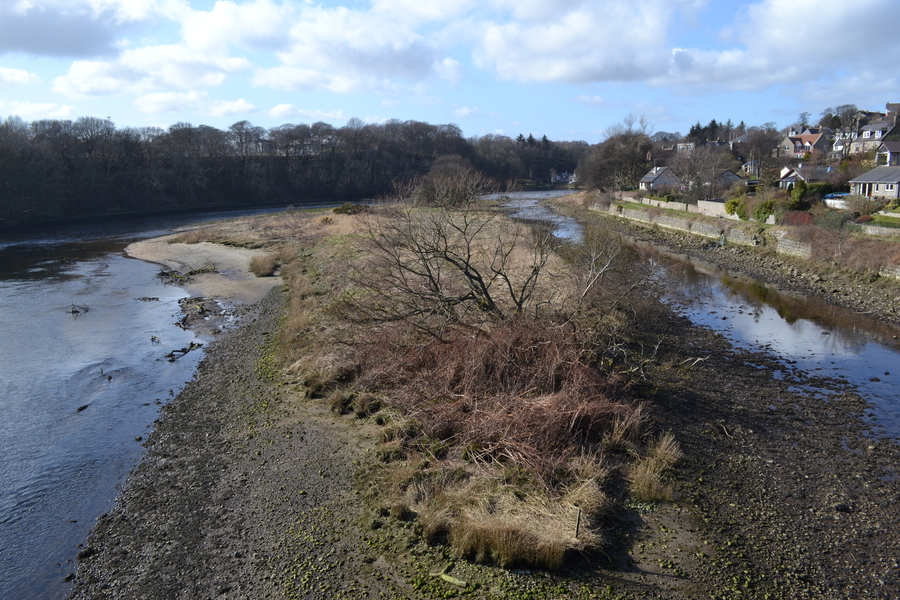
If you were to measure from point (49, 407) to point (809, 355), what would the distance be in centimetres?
2204

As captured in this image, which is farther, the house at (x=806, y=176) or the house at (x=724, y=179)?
the house at (x=724, y=179)

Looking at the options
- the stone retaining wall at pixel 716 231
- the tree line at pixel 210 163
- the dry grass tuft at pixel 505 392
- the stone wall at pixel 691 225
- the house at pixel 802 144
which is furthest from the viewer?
the house at pixel 802 144

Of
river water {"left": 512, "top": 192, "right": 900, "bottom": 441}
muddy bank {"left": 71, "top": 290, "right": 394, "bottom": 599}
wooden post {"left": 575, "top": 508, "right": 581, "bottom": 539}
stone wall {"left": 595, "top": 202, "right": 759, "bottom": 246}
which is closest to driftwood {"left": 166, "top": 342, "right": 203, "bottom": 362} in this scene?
muddy bank {"left": 71, "top": 290, "right": 394, "bottom": 599}

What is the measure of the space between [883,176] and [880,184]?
30.5 inches

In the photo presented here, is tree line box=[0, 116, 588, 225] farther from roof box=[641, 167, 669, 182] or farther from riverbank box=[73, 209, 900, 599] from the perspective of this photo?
riverbank box=[73, 209, 900, 599]

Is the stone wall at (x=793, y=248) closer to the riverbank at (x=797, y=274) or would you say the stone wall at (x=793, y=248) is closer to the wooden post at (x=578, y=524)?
the riverbank at (x=797, y=274)

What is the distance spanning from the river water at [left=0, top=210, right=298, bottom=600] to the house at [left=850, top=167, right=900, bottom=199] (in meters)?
37.1

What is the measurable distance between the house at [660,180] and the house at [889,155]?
1606 cm

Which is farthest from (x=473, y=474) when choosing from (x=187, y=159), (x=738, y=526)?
(x=187, y=159)

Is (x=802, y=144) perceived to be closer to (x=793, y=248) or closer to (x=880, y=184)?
(x=880, y=184)

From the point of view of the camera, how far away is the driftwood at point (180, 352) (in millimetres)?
18564

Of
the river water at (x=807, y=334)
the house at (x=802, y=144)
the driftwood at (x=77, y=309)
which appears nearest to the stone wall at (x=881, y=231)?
the river water at (x=807, y=334)

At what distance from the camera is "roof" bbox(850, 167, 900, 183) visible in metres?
31.8

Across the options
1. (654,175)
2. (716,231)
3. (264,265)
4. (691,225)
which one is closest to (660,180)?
(654,175)
